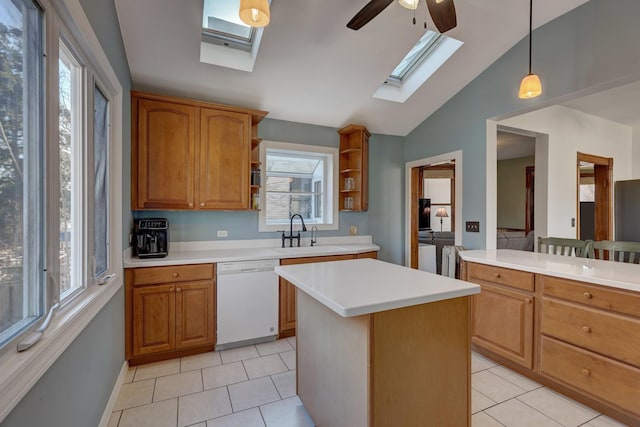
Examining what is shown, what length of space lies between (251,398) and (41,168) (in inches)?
73.6

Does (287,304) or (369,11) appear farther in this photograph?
(287,304)

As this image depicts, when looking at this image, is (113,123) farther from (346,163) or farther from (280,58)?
(346,163)

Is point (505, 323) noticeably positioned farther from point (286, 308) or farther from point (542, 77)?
point (542, 77)

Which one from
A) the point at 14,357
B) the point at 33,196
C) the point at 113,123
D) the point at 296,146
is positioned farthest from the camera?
the point at 296,146

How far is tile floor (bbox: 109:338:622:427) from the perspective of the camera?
190cm

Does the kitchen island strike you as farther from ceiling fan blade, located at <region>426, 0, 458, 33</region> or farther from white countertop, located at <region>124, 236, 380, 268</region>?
ceiling fan blade, located at <region>426, 0, 458, 33</region>

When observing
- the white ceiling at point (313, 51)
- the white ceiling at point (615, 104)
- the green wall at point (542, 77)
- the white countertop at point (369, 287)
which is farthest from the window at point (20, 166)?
the white ceiling at point (615, 104)

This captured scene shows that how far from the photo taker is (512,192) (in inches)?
302

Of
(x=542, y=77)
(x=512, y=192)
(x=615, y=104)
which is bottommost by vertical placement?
(x=512, y=192)

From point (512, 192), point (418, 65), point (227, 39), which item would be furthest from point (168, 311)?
point (512, 192)

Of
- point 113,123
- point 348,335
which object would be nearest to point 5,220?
point 348,335

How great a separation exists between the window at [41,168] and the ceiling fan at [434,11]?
161 centimetres

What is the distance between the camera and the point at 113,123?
7.18 feet

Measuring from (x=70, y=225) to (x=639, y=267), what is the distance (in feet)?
11.8
